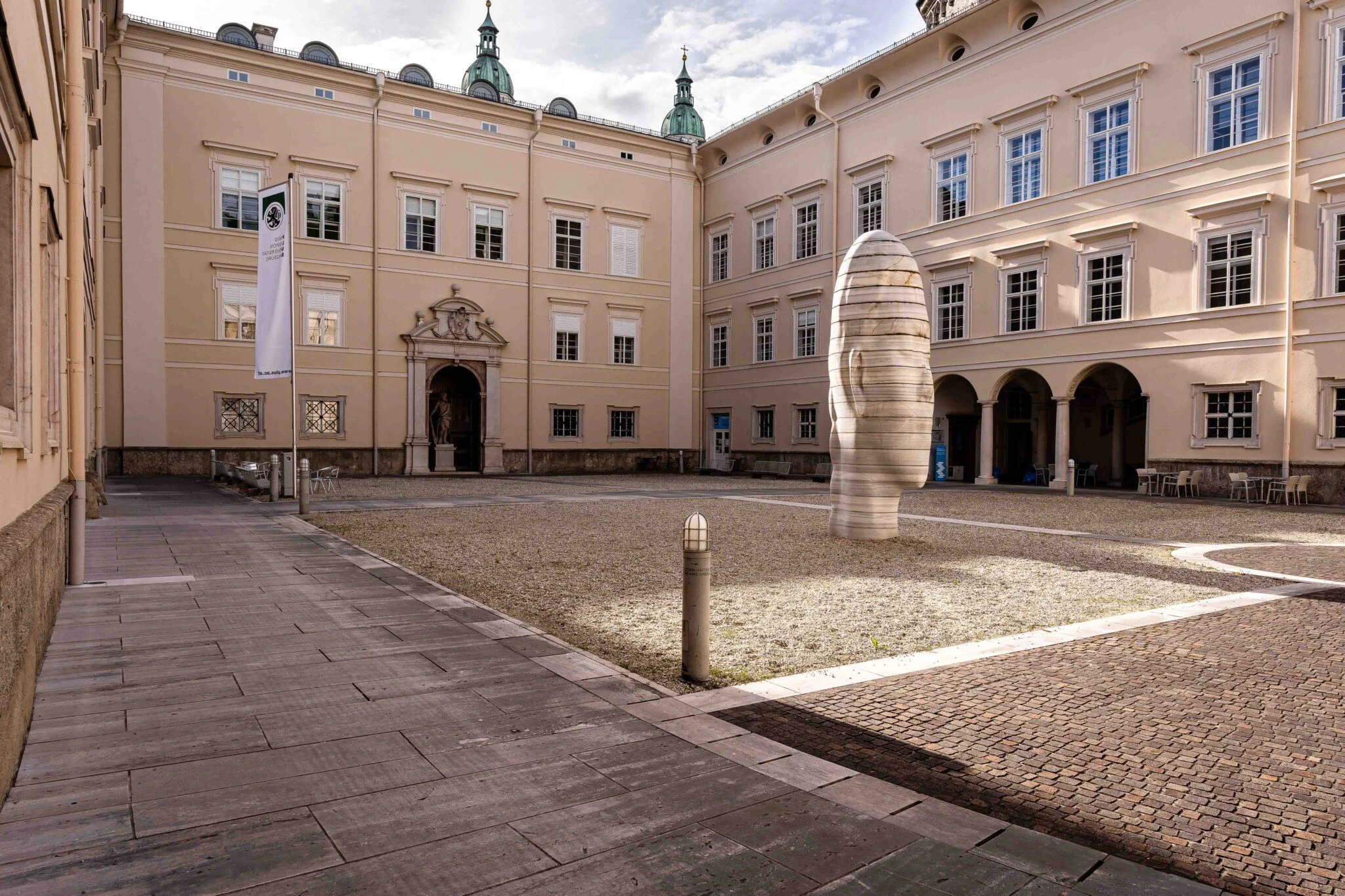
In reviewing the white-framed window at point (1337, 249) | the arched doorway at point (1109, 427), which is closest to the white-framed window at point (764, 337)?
the arched doorway at point (1109, 427)

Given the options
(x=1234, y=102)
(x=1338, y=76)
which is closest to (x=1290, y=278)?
(x=1338, y=76)

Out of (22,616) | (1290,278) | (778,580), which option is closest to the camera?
(22,616)

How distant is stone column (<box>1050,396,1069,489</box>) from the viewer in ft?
85.7

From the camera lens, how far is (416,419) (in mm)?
32719

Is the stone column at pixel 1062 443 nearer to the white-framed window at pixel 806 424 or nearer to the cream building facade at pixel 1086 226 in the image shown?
the cream building facade at pixel 1086 226

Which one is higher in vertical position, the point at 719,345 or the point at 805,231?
the point at 805,231

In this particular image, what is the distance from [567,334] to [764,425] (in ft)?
30.3

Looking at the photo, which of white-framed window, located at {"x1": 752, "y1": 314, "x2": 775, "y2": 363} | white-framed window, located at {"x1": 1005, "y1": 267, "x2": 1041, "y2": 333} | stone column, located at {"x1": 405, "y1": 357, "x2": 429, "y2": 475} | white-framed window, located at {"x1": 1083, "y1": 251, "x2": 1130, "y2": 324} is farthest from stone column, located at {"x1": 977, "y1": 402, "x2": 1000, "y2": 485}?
stone column, located at {"x1": 405, "y1": 357, "x2": 429, "y2": 475}

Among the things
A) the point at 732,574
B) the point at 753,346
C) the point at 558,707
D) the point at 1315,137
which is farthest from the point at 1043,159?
the point at 558,707

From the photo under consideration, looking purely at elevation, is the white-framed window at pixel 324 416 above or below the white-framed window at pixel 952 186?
below

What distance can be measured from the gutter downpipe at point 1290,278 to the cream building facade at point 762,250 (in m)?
0.07

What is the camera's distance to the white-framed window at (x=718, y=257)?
38750 millimetres

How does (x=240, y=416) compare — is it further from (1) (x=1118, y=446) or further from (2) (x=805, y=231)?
(1) (x=1118, y=446)

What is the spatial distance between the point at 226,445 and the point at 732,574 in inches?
994
